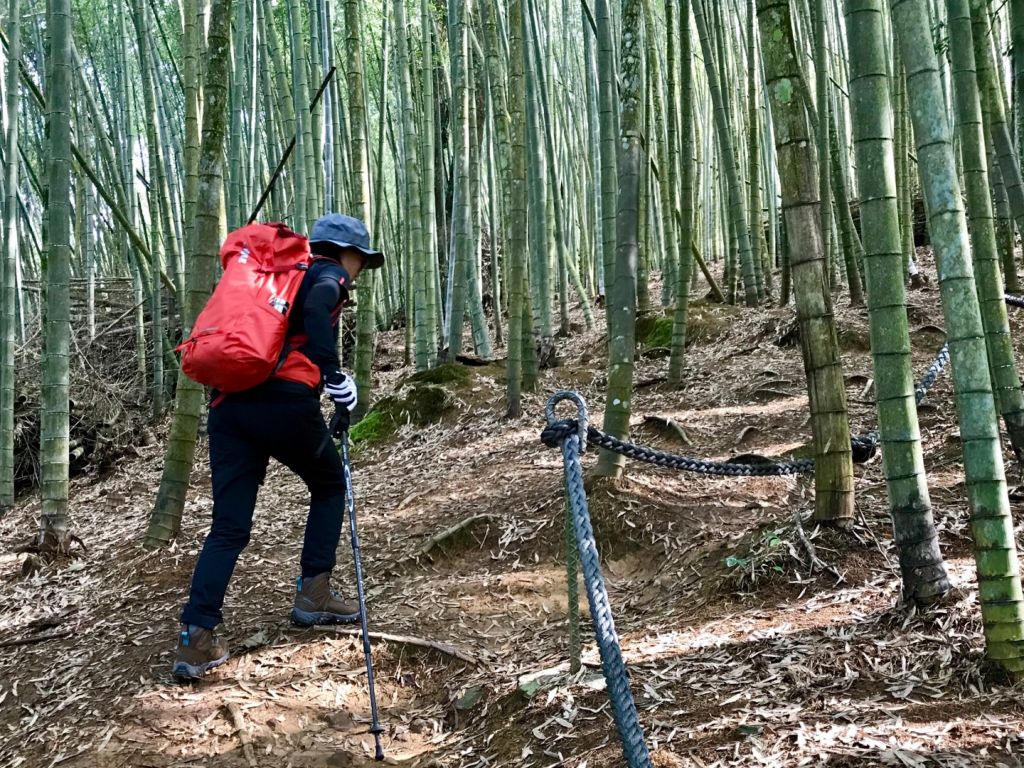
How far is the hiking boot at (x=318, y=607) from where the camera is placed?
9.45ft

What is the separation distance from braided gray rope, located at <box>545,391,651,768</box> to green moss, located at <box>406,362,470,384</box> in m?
4.31

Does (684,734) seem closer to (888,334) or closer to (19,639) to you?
(888,334)

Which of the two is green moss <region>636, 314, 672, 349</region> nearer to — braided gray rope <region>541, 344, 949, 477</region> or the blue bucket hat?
the blue bucket hat

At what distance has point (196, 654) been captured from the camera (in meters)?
2.56

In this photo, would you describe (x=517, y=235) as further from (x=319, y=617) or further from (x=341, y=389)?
(x=319, y=617)

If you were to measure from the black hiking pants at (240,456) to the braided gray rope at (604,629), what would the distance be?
42.2 inches

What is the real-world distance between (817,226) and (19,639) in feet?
10.5

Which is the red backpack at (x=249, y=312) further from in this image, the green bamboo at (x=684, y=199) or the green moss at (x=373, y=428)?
the green moss at (x=373, y=428)

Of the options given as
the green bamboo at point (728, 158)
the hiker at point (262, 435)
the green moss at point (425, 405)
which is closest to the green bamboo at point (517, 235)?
the green moss at point (425, 405)

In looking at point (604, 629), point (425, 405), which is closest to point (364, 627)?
point (604, 629)

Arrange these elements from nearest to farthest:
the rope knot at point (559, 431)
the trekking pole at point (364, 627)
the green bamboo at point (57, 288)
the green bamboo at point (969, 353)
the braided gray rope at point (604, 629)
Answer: the braided gray rope at point (604, 629)
the green bamboo at point (969, 353)
the rope knot at point (559, 431)
the trekking pole at point (364, 627)
the green bamboo at point (57, 288)

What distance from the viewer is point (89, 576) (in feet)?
12.1

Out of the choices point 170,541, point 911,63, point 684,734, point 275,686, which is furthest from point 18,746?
point 911,63

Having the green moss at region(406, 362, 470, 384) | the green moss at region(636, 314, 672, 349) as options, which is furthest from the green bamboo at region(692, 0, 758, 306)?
the green moss at region(406, 362, 470, 384)
